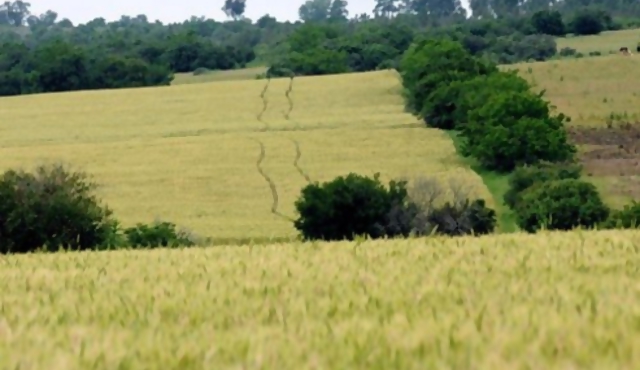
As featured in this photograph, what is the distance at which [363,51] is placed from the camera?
420 ft

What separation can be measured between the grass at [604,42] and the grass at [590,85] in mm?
17819

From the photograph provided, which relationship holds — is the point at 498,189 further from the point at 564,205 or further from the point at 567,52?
the point at 567,52

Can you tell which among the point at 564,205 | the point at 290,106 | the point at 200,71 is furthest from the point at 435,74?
the point at 200,71

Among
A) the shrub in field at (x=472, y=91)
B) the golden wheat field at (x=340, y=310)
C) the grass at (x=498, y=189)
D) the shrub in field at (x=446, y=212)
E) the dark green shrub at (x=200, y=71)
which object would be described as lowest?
the dark green shrub at (x=200, y=71)

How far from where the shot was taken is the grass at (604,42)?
369 ft

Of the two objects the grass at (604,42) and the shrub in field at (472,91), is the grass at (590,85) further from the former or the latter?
the grass at (604,42)

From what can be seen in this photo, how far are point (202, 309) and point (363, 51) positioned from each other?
122 m

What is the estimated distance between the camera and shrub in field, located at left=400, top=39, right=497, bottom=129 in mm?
72562

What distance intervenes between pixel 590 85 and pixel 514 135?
23775mm

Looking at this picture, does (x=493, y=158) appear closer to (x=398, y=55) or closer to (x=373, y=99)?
(x=373, y=99)

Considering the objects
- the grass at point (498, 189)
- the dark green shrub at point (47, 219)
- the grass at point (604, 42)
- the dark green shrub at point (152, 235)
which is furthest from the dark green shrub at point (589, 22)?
the dark green shrub at point (47, 219)

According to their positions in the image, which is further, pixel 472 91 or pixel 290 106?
pixel 290 106

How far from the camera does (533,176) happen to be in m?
51.5

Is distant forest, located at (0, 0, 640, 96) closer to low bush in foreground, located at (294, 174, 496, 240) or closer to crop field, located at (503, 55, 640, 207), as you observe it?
crop field, located at (503, 55, 640, 207)
